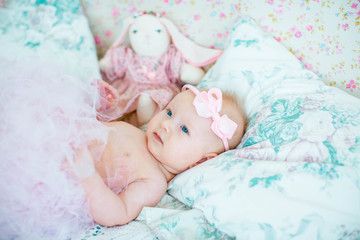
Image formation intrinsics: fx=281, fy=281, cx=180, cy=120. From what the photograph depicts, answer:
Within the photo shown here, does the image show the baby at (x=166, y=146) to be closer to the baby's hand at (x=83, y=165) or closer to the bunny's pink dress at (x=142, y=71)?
the baby's hand at (x=83, y=165)

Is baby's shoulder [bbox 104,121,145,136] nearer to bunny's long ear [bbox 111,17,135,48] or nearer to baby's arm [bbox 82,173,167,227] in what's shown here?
baby's arm [bbox 82,173,167,227]

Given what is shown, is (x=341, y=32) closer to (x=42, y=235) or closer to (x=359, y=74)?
(x=359, y=74)

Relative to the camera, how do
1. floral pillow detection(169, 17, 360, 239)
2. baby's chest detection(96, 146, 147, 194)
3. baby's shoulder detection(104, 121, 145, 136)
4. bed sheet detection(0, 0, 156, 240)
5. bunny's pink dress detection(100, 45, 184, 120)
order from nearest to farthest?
1. floral pillow detection(169, 17, 360, 239)
2. baby's chest detection(96, 146, 147, 194)
3. baby's shoulder detection(104, 121, 145, 136)
4. bed sheet detection(0, 0, 156, 240)
5. bunny's pink dress detection(100, 45, 184, 120)

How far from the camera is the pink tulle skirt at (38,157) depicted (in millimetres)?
688

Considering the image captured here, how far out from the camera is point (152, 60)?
1353mm

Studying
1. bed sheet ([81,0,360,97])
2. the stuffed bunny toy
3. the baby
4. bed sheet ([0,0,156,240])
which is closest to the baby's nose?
the baby

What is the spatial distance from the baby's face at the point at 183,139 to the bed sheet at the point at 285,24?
1.72ft

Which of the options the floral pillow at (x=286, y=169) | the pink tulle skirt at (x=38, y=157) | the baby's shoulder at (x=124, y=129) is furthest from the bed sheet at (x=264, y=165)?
the baby's shoulder at (x=124, y=129)

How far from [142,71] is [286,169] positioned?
2.76ft

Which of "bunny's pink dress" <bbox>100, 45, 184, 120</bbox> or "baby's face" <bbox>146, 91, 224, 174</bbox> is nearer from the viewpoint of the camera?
"baby's face" <bbox>146, 91, 224, 174</bbox>

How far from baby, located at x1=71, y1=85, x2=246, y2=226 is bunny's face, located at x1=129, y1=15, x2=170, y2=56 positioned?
415 mm

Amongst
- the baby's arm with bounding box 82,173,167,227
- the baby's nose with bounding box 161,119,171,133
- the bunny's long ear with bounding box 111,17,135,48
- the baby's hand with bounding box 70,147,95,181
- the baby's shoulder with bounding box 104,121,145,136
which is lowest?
the baby's arm with bounding box 82,173,167,227

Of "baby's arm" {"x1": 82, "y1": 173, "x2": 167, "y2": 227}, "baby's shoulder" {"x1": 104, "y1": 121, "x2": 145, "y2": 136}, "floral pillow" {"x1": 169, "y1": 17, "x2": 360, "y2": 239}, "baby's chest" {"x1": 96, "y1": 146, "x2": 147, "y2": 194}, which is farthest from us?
"baby's shoulder" {"x1": 104, "y1": 121, "x2": 145, "y2": 136}

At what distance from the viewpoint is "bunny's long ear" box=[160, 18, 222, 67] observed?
1.35m
